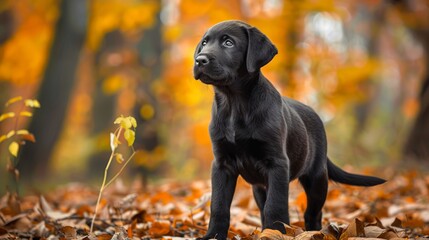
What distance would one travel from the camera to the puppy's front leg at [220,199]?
338 centimetres

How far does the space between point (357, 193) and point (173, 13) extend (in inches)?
392

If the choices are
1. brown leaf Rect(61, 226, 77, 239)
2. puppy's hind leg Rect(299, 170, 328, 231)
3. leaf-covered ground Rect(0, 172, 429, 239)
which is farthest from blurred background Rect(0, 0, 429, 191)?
brown leaf Rect(61, 226, 77, 239)

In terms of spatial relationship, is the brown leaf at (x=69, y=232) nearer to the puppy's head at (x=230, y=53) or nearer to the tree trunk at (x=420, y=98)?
the puppy's head at (x=230, y=53)

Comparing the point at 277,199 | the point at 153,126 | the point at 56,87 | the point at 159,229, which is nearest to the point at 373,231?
the point at 277,199

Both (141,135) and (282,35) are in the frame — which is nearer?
(141,135)

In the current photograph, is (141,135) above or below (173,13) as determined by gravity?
below

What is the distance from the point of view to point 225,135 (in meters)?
3.41

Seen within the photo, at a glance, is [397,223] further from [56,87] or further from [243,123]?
[56,87]

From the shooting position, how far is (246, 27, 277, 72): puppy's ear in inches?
133

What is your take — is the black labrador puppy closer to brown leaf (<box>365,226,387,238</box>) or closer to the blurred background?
brown leaf (<box>365,226,387,238</box>)

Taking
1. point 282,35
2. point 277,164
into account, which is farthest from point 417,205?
point 282,35

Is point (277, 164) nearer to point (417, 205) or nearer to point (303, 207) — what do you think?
point (303, 207)

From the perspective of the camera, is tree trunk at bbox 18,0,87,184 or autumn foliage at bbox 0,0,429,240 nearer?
autumn foliage at bbox 0,0,429,240

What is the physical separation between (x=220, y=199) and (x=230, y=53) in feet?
2.94
